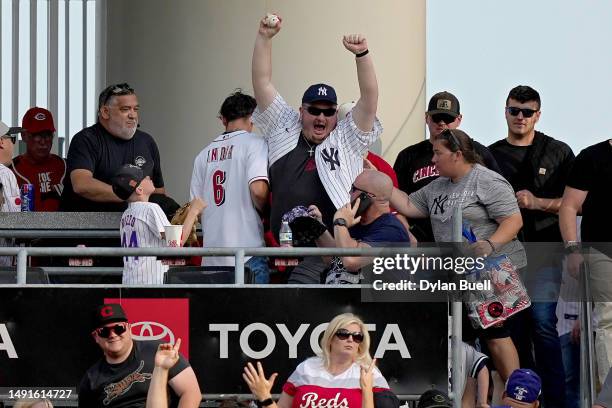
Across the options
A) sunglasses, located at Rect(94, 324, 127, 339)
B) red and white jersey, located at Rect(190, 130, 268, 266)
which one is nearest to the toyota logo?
sunglasses, located at Rect(94, 324, 127, 339)

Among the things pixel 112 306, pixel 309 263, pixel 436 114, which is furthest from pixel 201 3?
pixel 112 306

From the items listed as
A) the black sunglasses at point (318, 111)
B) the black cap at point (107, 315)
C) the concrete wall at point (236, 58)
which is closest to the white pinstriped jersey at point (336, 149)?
the black sunglasses at point (318, 111)

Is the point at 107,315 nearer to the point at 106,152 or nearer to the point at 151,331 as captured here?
Answer: the point at 151,331

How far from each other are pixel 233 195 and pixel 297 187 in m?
0.52

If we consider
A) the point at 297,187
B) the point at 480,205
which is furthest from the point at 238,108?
the point at 480,205

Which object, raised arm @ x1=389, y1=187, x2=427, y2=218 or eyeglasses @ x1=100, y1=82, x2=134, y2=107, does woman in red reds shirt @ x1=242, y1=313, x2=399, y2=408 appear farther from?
eyeglasses @ x1=100, y1=82, x2=134, y2=107

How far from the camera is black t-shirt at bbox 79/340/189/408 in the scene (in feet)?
33.0

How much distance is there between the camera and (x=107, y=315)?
10.2 meters

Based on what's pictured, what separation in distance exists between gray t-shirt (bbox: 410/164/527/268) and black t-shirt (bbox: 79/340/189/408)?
2397mm

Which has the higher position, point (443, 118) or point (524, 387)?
point (443, 118)

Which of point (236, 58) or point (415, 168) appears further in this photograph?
point (236, 58)

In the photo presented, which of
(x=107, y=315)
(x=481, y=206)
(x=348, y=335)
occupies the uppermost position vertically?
(x=481, y=206)

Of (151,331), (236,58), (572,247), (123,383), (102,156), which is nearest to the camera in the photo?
(123,383)

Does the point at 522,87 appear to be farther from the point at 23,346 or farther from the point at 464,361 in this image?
the point at 23,346
